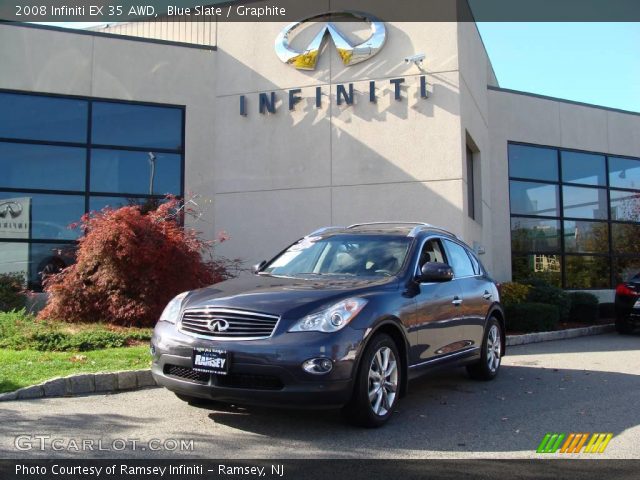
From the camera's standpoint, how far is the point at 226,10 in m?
15.2

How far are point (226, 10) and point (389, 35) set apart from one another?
424cm

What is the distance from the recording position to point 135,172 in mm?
14391

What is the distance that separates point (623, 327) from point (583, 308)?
1.59 m

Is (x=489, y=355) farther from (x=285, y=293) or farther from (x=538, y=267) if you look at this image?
(x=538, y=267)

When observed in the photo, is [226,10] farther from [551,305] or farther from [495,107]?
[551,305]

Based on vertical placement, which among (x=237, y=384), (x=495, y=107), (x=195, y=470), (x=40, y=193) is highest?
(x=495, y=107)

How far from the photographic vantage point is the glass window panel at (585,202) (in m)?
18.6

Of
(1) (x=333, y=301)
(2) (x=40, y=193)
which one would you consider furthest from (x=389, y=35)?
(1) (x=333, y=301)

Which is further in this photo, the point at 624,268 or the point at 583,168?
the point at 624,268

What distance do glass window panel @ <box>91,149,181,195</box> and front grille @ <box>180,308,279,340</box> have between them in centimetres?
978

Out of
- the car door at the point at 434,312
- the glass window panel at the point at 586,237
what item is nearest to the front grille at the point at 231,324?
the car door at the point at 434,312

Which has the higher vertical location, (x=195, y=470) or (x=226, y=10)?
(x=226, y=10)

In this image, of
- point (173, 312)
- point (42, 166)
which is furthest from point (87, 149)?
point (173, 312)

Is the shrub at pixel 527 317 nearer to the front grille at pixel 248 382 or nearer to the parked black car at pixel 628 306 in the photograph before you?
the parked black car at pixel 628 306
